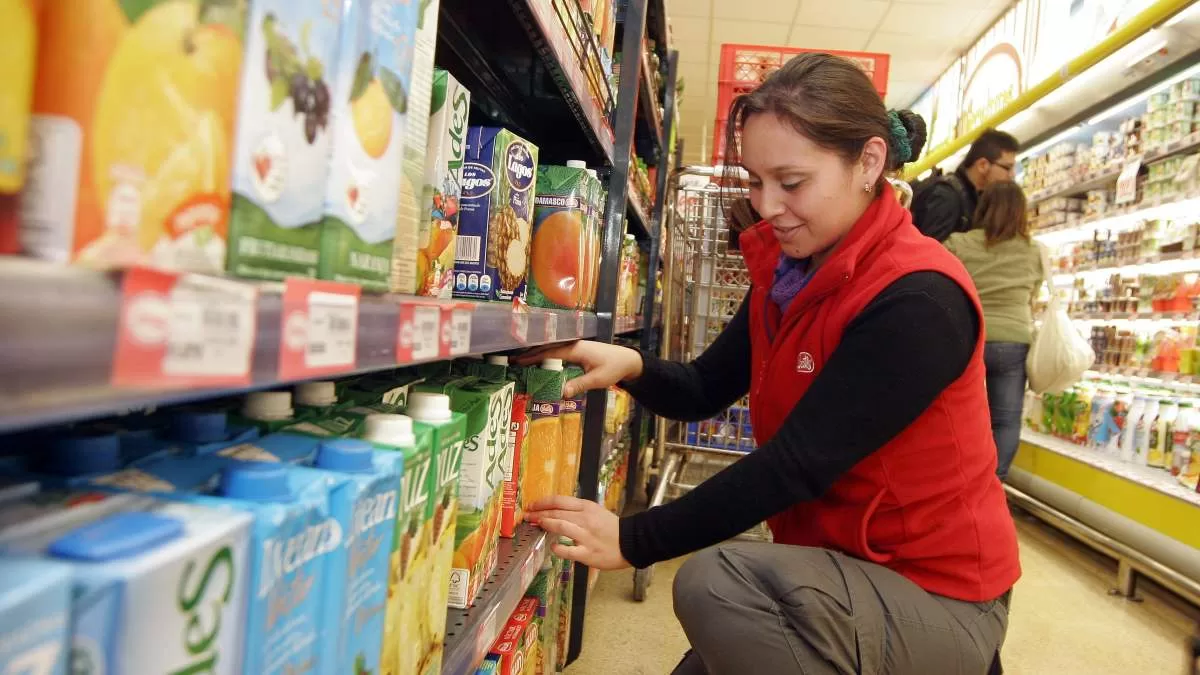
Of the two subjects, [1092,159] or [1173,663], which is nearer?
[1173,663]

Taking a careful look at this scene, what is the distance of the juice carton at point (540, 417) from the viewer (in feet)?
5.11

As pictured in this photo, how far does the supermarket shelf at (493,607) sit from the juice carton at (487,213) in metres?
0.45

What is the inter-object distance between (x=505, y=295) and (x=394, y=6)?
2.20ft

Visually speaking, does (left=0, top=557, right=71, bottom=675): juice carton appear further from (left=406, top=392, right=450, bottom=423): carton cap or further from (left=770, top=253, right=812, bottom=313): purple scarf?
(left=770, top=253, right=812, bottom=313): purple scarf

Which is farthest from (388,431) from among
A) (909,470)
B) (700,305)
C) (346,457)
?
(700,305)

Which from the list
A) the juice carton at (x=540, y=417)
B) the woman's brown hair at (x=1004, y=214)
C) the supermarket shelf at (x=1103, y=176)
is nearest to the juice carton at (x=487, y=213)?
the juice carton at (x=540, y=417)

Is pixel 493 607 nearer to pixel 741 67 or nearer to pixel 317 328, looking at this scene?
pixel 317 328

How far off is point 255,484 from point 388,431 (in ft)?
0.71

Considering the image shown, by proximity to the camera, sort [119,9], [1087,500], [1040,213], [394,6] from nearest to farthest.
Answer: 1. [119,9]
2. [394,6]
3. [1087,500]
4. [1040,213]

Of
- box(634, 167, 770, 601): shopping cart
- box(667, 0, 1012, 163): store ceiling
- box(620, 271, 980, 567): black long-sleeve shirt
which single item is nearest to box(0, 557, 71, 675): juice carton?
box(620, 271, 980, 567): black long-sleeve shirt

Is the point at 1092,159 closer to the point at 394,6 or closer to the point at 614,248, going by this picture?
the point at 614,248

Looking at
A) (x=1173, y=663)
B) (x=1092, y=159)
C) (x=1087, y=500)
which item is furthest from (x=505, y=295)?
(x=1092, y=159)

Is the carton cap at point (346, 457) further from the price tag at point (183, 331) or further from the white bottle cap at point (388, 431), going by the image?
the price tag at point (183, 331)

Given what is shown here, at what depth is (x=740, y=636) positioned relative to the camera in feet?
4.04
